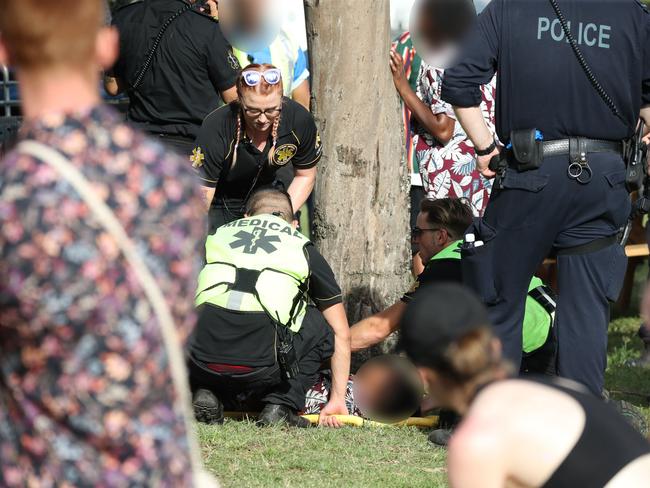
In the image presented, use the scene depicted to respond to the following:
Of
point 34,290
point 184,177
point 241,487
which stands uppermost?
point 184,177

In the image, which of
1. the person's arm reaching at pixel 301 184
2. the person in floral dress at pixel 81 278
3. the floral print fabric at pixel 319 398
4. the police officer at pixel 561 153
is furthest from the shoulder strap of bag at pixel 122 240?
the person's arm reaching at pixel 301 184

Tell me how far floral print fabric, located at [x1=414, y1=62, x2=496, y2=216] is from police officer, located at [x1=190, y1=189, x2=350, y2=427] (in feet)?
5.38

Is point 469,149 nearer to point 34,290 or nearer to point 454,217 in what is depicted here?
point 454,217

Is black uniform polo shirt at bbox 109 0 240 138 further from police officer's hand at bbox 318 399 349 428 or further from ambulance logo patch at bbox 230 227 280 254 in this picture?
police officer's hand at bbox 318 399 349 428

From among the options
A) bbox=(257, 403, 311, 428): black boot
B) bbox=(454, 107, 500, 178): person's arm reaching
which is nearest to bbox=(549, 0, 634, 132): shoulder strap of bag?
bbox=(454, 107, 500, 178): person's arm reaching

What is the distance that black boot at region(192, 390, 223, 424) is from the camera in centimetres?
504

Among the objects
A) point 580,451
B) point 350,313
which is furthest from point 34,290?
point 350,313

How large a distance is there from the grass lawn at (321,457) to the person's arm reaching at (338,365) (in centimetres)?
14

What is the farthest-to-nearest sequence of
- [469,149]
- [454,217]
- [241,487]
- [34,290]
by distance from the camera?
[469,149] < [454,217] < [241,487] < [34,290]

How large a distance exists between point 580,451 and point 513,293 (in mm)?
2211

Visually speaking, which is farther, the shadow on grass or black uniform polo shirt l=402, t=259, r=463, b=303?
the shadow on grass

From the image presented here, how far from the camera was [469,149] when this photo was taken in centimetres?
666

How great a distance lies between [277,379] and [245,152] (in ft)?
4.20

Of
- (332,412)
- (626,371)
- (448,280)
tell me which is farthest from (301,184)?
(626,371)
